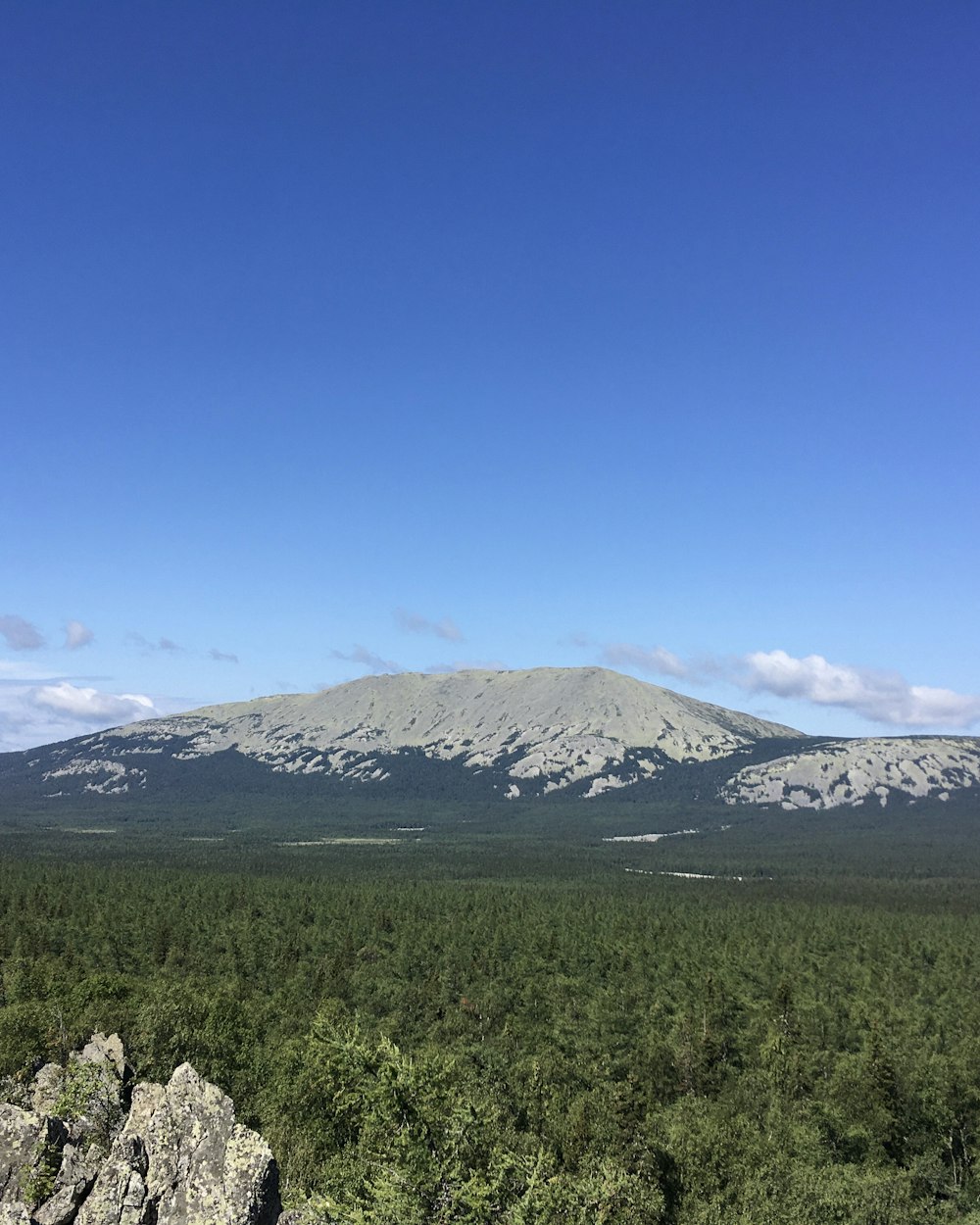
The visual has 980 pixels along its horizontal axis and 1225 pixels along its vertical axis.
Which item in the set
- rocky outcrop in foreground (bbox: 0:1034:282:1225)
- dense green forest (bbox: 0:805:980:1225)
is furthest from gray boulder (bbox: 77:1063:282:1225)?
dense green forest (bbox: 0:805:980:1225)

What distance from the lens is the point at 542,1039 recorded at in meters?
108

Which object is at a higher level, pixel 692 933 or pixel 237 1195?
pixel 237 1195

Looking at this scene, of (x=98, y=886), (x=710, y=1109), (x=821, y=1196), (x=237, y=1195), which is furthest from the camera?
(x=98, y=886)

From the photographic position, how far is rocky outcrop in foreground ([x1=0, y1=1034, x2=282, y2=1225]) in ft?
110

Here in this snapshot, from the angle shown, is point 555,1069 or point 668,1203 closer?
point 668,1203

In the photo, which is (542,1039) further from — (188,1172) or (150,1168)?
(188,1172)

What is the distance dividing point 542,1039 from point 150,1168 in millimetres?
80707

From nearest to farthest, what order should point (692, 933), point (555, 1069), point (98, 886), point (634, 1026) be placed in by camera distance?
1. point (555, 1069)
2. point (634, 1026)
3. point (692, 933)
4. point (98, 886)

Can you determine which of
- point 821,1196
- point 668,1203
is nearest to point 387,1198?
point 668,1203

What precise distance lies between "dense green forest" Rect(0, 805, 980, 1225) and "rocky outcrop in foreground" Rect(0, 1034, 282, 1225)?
4.70 metres

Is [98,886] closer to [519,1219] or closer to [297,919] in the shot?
[297,919]

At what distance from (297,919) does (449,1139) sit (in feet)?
443

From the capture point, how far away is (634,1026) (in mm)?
112188

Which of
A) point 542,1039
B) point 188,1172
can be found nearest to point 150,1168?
point 188,1172
